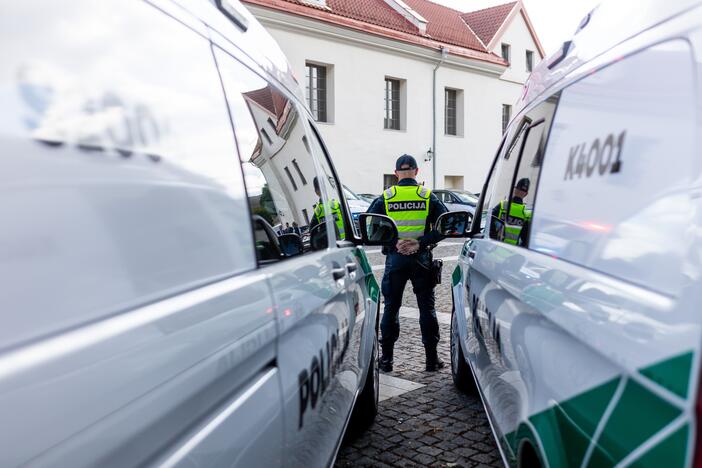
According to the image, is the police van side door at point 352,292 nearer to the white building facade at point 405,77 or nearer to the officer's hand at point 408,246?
the officer's hand at point 408,246

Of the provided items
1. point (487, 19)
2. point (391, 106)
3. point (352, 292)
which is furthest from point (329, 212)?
point (487, 19)

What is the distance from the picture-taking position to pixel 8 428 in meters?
0.89

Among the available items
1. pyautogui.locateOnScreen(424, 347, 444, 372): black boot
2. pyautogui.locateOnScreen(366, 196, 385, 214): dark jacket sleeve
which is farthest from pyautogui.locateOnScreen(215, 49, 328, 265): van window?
pyautogui.locateOnScreen(424, 347, 444, 372): black boot

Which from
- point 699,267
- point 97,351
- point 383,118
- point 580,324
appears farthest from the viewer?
point 383,118

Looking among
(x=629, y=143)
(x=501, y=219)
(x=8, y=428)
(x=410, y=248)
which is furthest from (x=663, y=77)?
(x=410, y=248)

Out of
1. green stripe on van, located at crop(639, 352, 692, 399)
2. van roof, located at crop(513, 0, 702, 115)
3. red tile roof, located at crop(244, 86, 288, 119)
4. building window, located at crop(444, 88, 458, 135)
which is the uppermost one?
building window, located at crop(444, 88, 458, 135)

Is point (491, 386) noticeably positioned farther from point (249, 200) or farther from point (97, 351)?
point (97, 351)

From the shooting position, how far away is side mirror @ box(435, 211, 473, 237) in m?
4.31

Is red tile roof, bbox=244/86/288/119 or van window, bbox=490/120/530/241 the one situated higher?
red tile roof, bbox=244/86/288/119

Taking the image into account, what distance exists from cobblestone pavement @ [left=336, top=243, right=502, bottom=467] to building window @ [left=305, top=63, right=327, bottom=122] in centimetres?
1835

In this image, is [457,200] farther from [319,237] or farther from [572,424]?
[572,424]

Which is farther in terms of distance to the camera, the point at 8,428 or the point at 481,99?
the point at 481,99

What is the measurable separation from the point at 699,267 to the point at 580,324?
456 millimetres

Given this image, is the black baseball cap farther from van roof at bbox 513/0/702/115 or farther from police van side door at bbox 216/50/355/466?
van roof at bbox 513/0/702/115
